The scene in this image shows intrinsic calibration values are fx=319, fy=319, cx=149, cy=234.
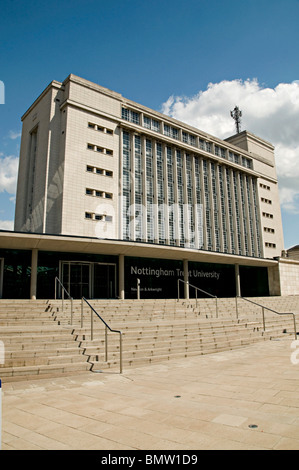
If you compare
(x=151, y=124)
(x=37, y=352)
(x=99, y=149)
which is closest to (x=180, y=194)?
(x=151, y=124)

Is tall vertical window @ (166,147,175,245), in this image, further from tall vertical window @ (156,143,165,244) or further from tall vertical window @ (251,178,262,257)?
tall vertical window @ (251,178,262,257)

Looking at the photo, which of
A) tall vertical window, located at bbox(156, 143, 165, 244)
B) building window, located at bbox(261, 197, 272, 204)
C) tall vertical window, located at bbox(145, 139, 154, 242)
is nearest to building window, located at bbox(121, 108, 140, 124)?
tall vertical window, located at bbox(145, 139, 154, 242)

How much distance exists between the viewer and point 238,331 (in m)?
13.6

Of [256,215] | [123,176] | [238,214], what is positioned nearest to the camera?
[123,176]

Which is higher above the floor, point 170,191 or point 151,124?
point 151,124

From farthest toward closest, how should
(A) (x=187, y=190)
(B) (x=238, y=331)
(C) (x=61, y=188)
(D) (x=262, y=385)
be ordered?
(A) (x=187, y=190), (C) (x=61, y=188), (B) (x=238, y=331), (D) (x=262, y=385)

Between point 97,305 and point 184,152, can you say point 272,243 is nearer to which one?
point 184,152

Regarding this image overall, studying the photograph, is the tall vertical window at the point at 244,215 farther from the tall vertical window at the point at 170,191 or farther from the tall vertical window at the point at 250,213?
the tall vertical window at the point at 170,191

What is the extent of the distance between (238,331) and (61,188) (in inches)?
731

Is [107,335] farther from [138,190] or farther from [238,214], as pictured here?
[238,214]

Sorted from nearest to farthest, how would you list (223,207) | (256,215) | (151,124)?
(151,124) < (223,207) < (256,215)

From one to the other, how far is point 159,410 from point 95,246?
50.5 feet

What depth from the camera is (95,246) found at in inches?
778

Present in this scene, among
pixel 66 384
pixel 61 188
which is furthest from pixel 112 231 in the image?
pixel 66 384
